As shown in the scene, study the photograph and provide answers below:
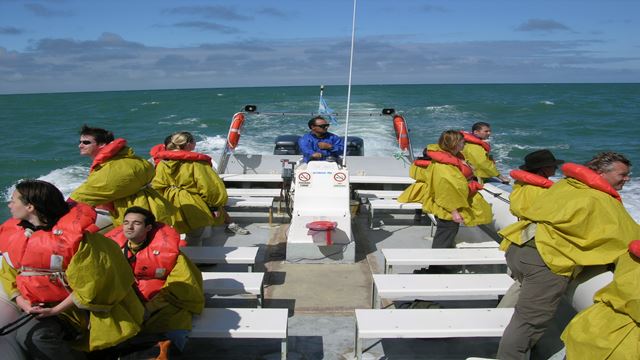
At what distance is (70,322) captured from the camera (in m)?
2.52

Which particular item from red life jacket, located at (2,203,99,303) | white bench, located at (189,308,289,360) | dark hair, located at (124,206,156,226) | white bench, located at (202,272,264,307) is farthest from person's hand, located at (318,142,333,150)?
red life jacket, located at (2,203,99,303)

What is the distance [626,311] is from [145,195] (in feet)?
9.32

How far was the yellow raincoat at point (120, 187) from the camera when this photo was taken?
10.8 feet

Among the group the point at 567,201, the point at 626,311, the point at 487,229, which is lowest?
the point at 487,229

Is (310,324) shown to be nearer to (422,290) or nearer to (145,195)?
(422,290)

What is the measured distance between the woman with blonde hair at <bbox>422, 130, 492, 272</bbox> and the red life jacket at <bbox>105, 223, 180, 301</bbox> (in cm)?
207

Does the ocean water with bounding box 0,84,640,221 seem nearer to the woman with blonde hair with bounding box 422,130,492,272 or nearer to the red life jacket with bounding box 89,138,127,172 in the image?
the woman with blonde hair with bounding box 422,130,492,272

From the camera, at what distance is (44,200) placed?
224 cm

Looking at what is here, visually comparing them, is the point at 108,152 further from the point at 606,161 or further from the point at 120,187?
the point at 606,161

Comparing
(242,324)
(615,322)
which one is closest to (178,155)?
(242,324)

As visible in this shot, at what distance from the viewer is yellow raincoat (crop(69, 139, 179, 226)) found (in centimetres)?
330

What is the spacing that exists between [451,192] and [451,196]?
0.10 feet

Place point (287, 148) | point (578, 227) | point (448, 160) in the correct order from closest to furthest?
1. point (578, 227)
2. point (448, 160)
3. point (287, 148)

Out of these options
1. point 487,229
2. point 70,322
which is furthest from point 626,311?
point 487,229
